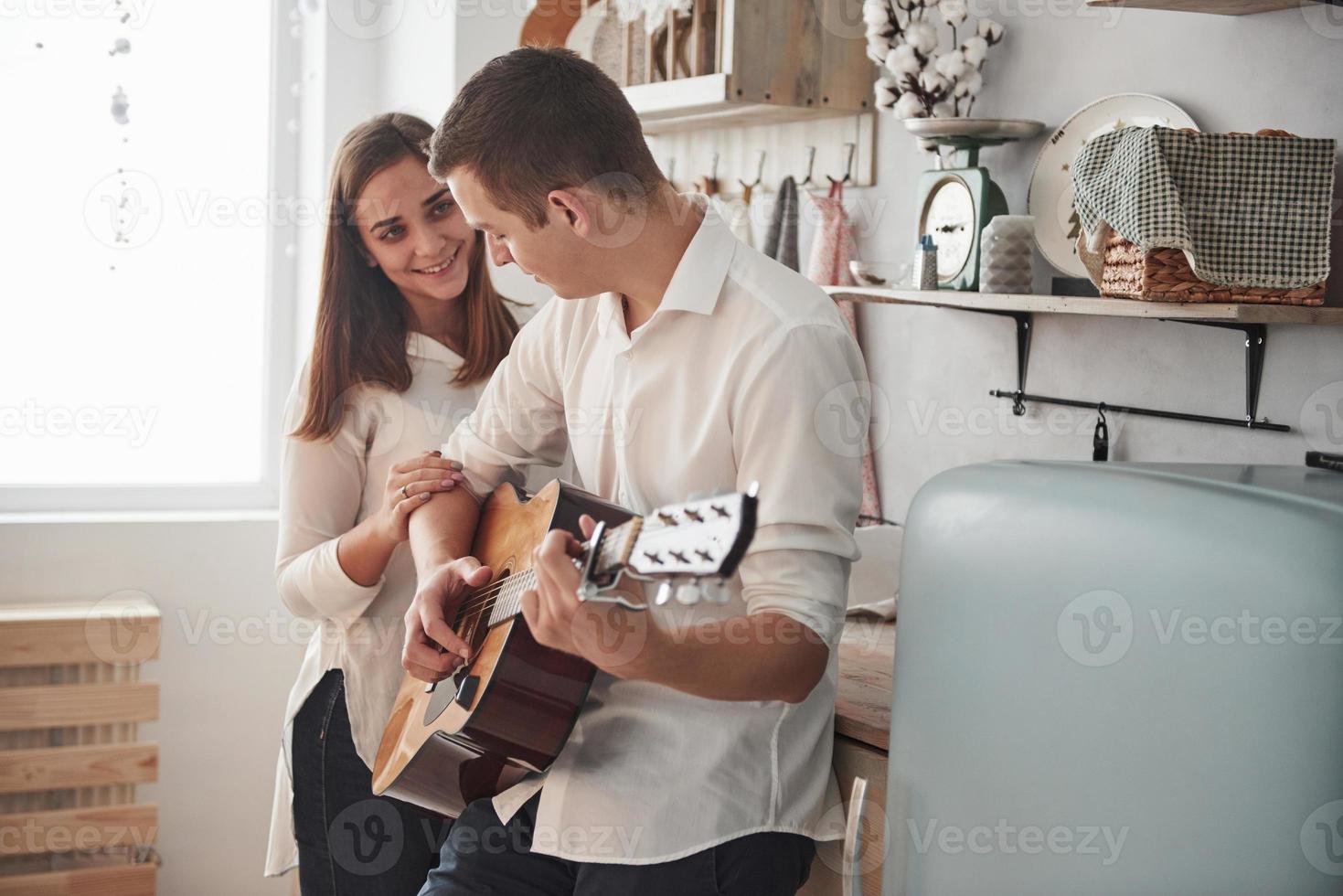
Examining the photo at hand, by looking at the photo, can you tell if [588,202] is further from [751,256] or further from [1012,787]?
[1012,787]

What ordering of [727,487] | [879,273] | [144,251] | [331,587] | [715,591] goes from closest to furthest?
1. [715,591]
2. [727,487]
3. [331,587]
4. [879,273]
5. [144,251]

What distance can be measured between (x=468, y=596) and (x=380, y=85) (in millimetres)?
2025

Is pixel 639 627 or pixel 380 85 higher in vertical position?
pixel 380 85

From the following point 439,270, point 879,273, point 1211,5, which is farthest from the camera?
point 879,273

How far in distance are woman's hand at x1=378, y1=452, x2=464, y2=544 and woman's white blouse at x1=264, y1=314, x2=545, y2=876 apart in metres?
0.13

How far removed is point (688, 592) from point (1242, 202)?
0.92 m

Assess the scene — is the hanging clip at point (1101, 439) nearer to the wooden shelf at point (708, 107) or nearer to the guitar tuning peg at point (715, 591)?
the wooden shelf at point (708, 107)

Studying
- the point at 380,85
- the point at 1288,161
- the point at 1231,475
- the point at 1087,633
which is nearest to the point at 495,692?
the point at 1087,633

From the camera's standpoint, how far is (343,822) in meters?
1.78

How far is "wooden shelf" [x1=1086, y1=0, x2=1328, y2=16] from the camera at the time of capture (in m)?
1.50

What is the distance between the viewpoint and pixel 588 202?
1259mm

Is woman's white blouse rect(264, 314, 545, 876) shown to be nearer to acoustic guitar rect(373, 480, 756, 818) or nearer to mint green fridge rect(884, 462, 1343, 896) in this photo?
acoustic guitar rect(373, 480, 756, 818)

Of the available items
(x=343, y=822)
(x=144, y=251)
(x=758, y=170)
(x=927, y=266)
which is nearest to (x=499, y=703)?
(x=343, y=822)

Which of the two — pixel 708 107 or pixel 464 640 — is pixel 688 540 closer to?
pixel 464 640
